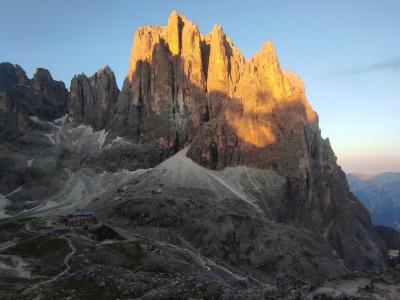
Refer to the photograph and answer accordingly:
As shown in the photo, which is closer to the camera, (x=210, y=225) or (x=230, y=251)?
(x=230, y=251)

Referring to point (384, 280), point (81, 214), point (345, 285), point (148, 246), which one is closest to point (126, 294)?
point (345, 285)

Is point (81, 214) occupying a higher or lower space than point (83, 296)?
higher

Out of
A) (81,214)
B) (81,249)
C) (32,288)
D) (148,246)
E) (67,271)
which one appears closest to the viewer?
(32,288)

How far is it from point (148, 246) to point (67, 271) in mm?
41385

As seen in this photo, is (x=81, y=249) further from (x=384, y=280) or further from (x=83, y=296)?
(x=384, y=280)

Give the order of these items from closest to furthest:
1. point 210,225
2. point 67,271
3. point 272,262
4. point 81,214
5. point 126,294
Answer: point 126,294
point 67,271
point 81,214
point 272,262
point 210,225

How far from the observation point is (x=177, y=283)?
180 ft

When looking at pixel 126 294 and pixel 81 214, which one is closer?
pixel 126 294

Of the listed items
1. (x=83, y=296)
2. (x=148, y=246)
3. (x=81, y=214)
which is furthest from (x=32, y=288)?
(x=81, y=214)

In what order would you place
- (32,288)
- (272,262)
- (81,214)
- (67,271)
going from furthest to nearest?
(272,262), (81,214), (67,271), (32,288)

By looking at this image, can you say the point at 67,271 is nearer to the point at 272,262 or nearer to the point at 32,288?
the point at 32,288

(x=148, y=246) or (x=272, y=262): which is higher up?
(x=148, y=246)

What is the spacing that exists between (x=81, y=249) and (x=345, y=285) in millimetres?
65400

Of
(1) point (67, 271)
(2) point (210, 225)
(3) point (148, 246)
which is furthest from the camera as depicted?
(2) point (210, 225)
